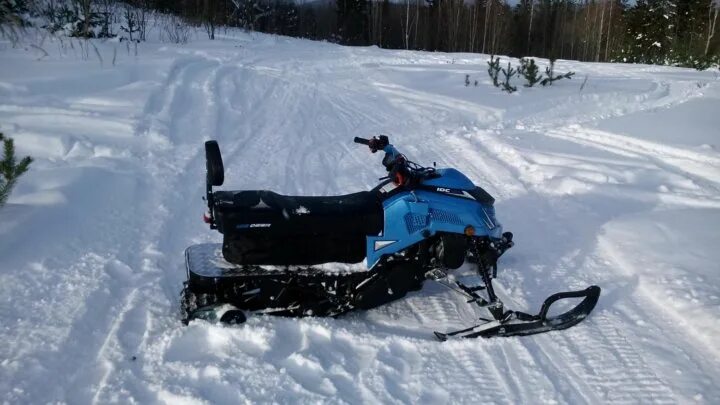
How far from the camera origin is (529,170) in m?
6.69

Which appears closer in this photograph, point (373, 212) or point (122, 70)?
point (373, 212)

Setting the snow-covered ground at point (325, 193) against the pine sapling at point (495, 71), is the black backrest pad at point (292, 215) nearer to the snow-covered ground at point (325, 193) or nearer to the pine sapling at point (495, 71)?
the snow-covered ground at point (325, 193)

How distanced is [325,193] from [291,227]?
7.91 feet

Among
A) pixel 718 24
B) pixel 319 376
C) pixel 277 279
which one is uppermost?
pixel 718 24

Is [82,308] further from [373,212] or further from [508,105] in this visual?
[508,105]

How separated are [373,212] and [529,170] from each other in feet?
12.3

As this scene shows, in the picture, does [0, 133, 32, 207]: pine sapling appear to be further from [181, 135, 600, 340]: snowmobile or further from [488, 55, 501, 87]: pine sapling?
[488, 55, 501, 87]: pine sapling

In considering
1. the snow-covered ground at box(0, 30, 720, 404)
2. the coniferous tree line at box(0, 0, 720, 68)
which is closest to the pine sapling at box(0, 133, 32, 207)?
the snow-covered ground at box(0, 30, 720, 404)

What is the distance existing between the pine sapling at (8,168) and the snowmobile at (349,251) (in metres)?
1.47

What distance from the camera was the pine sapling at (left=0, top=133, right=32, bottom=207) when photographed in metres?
3.96

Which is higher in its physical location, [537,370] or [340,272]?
[340,272]

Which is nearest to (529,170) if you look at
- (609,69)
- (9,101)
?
(9,101)

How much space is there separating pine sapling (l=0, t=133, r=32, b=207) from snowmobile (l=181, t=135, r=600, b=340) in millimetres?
1472

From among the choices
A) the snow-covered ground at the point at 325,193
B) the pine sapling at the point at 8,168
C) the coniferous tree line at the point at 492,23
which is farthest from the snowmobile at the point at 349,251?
the coniferous tree line at the point at 492,23
